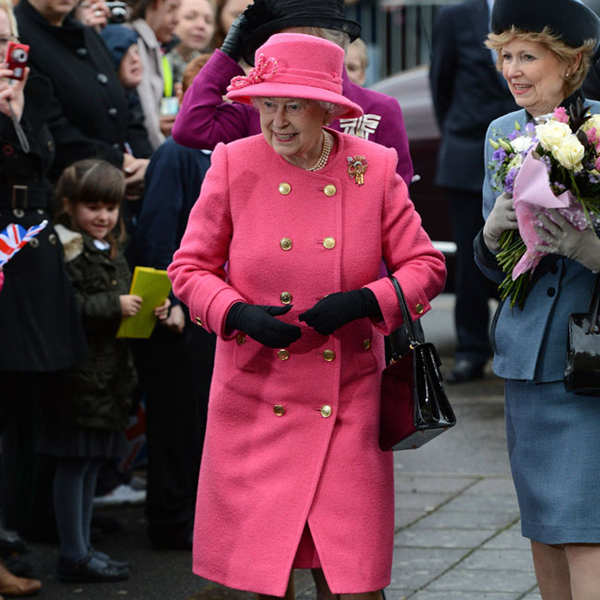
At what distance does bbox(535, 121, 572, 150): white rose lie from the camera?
3.74 m

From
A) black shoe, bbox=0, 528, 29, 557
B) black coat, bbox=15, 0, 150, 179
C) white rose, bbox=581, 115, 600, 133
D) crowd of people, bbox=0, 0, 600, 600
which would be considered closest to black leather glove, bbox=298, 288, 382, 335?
crowd of people, bbox=0, 0, 600, 600

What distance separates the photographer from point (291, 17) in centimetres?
452

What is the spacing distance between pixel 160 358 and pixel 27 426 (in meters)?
0.62

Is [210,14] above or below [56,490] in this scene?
above

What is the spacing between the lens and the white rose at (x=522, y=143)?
12.6 ft

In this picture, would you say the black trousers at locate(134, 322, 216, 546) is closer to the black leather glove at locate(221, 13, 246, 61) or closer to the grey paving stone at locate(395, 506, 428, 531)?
the grey paving stone at locate(395, 506, 428, 531)

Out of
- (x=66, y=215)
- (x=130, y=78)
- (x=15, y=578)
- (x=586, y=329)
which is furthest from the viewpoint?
(x=130, y=78)

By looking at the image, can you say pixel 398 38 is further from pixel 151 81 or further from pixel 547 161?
pixel 547 161

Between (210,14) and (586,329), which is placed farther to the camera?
(210,14)

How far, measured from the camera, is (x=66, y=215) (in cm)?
584

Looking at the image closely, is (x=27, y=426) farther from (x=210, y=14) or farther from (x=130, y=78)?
(x=210, y=14)

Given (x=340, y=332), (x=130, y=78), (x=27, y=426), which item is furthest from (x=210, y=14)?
(x=340, y=332)

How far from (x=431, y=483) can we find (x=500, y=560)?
1.38 meters

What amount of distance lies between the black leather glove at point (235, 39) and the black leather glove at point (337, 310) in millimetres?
1151
